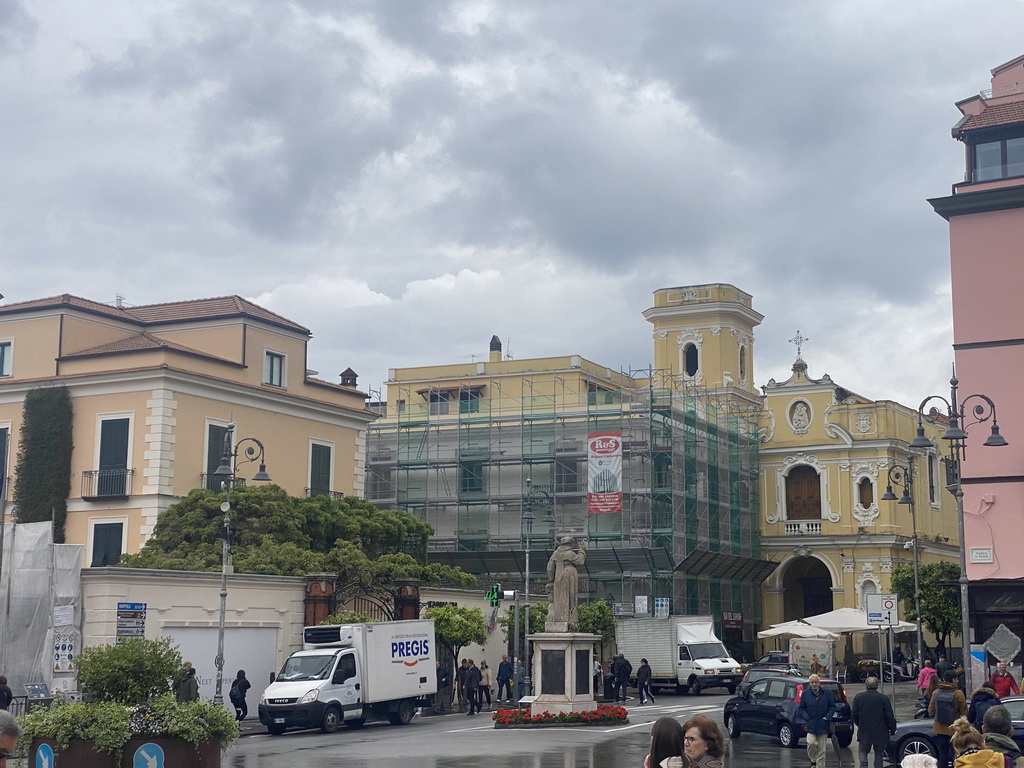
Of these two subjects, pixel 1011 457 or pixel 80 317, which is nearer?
pixel 1011 457

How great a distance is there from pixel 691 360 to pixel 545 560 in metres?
19.1

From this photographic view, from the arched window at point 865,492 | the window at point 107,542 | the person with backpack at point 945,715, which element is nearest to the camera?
the person with backpack at point 945,715

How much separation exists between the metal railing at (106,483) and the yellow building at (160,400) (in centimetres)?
4

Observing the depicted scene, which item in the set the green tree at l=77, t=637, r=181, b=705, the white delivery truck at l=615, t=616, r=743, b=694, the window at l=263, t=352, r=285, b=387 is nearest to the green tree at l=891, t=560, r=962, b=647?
the white delivery truck at l=615, t=616, r=743, b=694

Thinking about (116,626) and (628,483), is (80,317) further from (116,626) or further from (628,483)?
(628,483)

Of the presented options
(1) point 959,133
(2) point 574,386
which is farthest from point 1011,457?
(2) point 574,386

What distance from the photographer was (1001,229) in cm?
3584

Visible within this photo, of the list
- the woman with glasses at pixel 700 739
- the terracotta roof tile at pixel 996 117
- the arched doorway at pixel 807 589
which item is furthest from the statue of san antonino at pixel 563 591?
the arched doorway at pixel 807 589

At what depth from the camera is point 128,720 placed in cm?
1565

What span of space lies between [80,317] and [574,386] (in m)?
32.2

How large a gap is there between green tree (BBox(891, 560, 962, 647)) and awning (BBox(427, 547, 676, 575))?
29.9 ft

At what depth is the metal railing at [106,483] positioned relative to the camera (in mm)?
41250

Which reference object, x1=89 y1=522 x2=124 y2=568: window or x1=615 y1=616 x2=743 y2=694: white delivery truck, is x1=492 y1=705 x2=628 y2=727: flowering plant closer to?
x1=89 y1=522 x2=124 y2=568: window

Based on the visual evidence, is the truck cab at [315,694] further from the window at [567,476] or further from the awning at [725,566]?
the window at [567,476]
